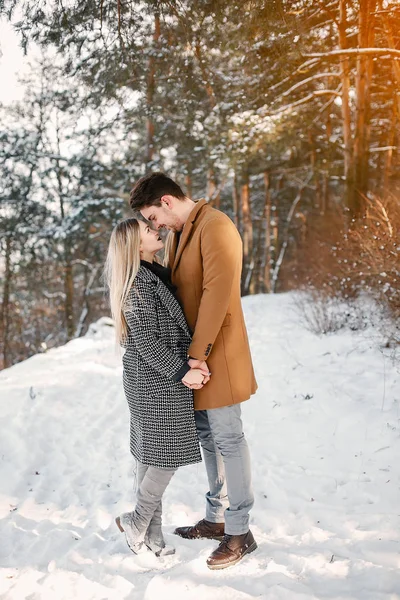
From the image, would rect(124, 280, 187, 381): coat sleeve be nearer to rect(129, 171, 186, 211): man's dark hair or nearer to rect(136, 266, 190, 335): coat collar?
rect(136, 266, 190, 335): coat collar

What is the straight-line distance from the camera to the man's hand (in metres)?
2.53

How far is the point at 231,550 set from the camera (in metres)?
2.62

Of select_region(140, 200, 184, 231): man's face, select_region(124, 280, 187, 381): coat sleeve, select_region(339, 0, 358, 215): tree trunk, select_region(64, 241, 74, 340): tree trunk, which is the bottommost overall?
select_region(64, 241, 74, 340): tree trunk

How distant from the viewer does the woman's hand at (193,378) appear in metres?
2.51

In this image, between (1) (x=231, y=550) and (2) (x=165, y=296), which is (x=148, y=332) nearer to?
(2) (x=165, y=296)

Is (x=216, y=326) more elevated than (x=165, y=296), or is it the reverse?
(x=165, y=296)

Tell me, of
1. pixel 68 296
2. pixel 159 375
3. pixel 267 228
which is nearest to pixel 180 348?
pixel 159 375

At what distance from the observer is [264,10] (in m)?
3.76

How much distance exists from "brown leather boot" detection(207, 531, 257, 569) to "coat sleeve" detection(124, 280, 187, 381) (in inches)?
39.5

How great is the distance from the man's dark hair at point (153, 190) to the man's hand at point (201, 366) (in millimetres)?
976

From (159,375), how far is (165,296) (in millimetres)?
451

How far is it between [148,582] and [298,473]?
63.6 inches

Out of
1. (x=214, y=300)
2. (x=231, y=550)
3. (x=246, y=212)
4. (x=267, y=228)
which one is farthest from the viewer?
(x=267, y=228)

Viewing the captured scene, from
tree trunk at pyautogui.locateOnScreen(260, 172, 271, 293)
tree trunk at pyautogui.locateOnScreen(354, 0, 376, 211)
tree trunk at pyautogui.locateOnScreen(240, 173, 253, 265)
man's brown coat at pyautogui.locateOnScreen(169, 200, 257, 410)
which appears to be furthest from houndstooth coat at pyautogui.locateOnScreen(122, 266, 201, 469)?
tree trunk at pyautogui.locateOnScreen(260, 172, 271, 293)
